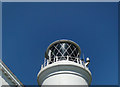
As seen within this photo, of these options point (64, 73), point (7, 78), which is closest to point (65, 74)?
point (64, 73)

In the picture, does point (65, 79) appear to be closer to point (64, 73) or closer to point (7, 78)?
point (64, 73)

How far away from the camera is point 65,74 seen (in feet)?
22.9

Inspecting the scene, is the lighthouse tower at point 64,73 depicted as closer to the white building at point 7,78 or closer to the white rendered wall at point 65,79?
the white rendered wall at point 65,79

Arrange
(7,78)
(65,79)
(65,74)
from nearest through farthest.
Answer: (65,79), (65,74), (7,78)

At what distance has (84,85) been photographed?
7.07m

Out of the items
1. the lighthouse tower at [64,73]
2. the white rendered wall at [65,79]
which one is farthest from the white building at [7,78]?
the white rendered wall at [65,79]

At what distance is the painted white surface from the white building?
2.05 m

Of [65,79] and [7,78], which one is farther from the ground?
[65,79]

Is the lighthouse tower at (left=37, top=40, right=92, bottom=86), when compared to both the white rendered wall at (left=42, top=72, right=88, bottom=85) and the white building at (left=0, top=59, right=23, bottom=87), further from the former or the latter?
the white building at (left=0, top=59, right=23, bottom=87)

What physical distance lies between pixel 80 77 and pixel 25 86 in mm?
4259

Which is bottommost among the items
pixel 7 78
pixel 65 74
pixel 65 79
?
pixel 7 78

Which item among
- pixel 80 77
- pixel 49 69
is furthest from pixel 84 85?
pixel 49 69

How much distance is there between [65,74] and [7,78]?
11.2ft

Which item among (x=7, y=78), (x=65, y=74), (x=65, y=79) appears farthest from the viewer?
(x=7, y=78)
